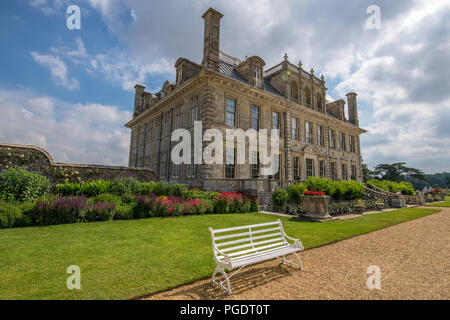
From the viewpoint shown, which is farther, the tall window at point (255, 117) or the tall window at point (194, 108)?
the tall window at point (255, 117)

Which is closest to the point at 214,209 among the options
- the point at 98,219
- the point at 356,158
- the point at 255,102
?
the point at 98,219

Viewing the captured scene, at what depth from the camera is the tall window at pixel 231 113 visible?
16.7m

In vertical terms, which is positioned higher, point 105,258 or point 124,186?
point 124,186

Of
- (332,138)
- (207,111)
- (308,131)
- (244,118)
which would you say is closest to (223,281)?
(207,111)

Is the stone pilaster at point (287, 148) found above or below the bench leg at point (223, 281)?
above

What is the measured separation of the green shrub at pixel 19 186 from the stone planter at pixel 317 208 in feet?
39.6

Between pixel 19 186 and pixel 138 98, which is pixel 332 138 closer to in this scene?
pixel 138 98

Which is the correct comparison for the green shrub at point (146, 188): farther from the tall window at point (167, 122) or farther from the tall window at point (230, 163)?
the tall window at point (167, 122)

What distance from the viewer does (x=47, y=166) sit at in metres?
10.4

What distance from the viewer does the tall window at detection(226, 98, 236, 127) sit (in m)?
16.7

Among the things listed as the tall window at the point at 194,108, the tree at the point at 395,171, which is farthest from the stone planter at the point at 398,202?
the tree at the point at 395,171

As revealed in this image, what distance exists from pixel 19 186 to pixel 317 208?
42.8ft
